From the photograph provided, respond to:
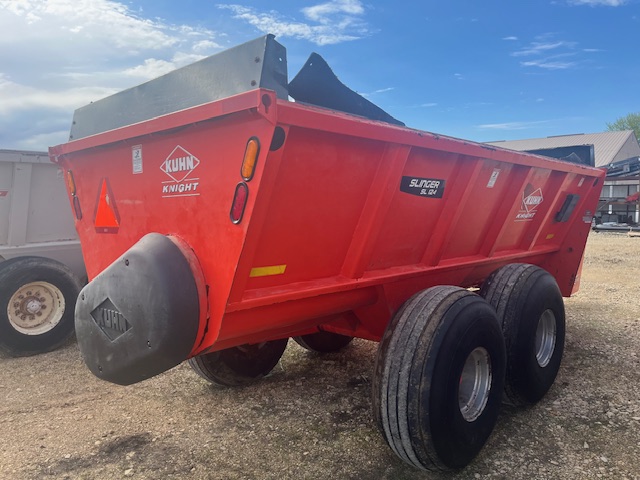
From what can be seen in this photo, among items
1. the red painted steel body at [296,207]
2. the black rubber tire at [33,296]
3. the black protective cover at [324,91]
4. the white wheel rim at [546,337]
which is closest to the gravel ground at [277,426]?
the black rubber tire at [33,296]

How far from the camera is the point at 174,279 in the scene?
8.52 feet

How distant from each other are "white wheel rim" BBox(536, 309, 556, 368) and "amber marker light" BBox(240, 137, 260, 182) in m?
2.97

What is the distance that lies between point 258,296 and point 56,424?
87.9 inches

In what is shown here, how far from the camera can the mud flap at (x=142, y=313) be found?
2568 millimetres

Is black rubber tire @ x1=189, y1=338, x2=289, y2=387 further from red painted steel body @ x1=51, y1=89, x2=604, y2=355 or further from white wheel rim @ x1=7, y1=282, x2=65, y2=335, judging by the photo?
white wheel rim @ x1=7, y1=282, x2=65, y2=335

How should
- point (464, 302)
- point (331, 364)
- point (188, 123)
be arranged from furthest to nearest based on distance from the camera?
point (331, 364), point (464, 302), point (188, 123)

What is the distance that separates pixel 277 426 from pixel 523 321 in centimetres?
201

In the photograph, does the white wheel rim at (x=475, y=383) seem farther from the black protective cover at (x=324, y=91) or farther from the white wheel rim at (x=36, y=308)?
the white wheel rim at (x=36, y=308)

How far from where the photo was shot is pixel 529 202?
4.47 metres

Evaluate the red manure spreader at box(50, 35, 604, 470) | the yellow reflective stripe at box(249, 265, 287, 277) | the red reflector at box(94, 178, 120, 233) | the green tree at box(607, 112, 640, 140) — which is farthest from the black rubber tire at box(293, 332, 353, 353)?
the green tree at box(607, 112, 640, 140)

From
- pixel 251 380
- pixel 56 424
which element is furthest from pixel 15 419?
pixel 251 380

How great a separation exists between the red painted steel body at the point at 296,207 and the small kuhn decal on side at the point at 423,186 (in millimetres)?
20

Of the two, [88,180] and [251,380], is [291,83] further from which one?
[251,380]

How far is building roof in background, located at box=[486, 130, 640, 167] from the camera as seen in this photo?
32188 mm
